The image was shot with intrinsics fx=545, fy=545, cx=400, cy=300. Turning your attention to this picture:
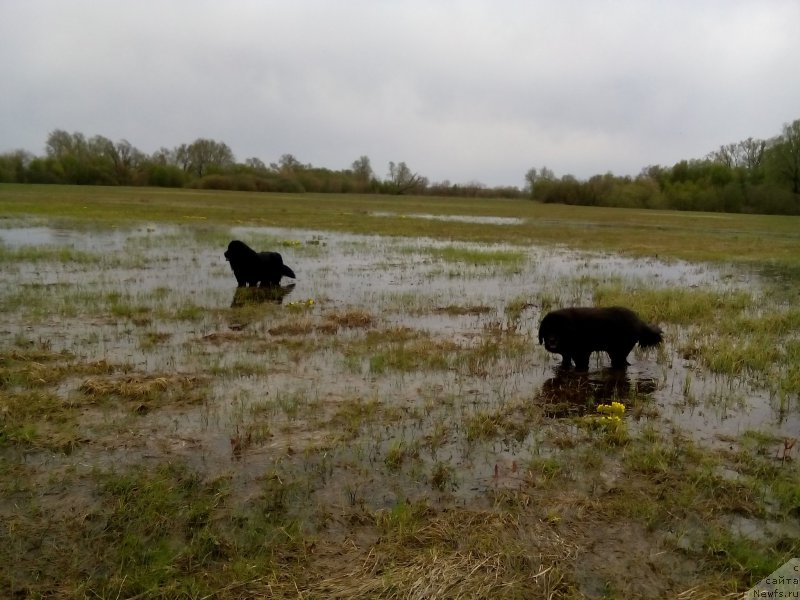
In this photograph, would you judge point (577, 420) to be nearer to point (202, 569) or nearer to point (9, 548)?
point (202, 569)

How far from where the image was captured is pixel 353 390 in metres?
7.27

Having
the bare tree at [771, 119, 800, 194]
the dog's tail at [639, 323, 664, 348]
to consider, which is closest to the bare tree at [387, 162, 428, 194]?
the bare tree at [771, 119, 800, 194]

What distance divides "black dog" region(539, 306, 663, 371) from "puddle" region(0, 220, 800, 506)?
0.38 m

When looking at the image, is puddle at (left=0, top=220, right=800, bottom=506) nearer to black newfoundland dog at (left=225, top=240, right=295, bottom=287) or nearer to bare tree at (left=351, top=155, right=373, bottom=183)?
black newfoundland dog at (left=225, top=240, right=295, bottom=287)

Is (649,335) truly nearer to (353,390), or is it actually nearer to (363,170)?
(353,390)

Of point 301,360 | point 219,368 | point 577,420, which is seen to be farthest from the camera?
point 301,360

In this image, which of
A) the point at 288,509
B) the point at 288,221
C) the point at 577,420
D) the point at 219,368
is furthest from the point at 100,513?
the point at 288,221

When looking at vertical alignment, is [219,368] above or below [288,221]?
below

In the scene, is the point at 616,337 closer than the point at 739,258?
Yes

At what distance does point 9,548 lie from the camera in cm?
390

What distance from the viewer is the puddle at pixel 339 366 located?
18.3 feet

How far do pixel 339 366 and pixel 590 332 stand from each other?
3.76 m

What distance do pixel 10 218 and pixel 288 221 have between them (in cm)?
1514

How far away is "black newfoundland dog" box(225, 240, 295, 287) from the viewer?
13.5 m
